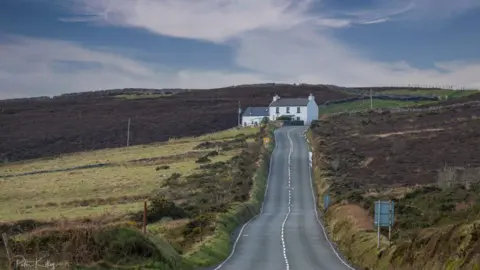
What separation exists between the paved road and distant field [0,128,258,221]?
417 inches

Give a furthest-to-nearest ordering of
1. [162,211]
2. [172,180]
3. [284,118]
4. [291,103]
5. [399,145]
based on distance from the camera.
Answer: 1. [291,103]
2. [284,118]
3. [399,145]
4. [172,180]
5. [162,211]

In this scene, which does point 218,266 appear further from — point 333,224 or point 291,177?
point 291,177

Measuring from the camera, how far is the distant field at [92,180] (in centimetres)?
6326

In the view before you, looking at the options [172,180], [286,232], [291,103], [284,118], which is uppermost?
[291,103]

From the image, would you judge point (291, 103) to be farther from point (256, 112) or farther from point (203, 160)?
point (203, 160)

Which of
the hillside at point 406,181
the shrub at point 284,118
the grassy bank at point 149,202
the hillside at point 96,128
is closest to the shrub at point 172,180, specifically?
the grassy bank at point 149,202

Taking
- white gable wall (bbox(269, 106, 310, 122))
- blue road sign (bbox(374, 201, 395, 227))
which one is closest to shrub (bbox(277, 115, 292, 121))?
white gable wall (bbox(269, 106, 310, 122))

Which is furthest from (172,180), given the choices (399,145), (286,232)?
(399,145)

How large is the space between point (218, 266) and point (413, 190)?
2830 cm

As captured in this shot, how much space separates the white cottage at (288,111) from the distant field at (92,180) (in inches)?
1235

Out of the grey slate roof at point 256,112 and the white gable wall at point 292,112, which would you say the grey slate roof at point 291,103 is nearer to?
the white gable wall at point 292,112

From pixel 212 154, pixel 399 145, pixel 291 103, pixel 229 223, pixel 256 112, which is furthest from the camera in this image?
pixel 256 112

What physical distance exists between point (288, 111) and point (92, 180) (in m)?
79.1

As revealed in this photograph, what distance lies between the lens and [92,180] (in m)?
84.4
